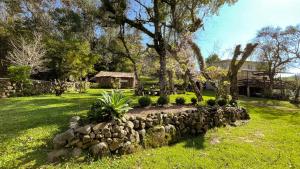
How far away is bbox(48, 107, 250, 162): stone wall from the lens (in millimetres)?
6141

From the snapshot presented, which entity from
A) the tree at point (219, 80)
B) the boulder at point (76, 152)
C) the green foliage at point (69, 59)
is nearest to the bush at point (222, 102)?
the tree at point (219, 80)

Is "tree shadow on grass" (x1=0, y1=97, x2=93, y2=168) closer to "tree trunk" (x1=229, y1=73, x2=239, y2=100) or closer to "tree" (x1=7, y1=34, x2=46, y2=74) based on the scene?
"tree trunk" (x1=229, y1=73, x2=239, y2=100)

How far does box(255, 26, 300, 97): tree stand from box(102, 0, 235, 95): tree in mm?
15496

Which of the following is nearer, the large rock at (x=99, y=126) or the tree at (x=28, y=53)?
the large rock at (x=99, y=126)

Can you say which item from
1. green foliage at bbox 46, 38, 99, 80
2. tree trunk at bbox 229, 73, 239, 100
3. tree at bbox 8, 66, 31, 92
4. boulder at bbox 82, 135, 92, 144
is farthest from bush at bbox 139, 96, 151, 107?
green foliage at bbox 46, 38, 99, 80

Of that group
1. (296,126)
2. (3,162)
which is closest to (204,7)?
(296,126)

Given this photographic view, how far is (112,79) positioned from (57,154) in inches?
1236

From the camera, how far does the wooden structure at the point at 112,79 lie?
3616cm

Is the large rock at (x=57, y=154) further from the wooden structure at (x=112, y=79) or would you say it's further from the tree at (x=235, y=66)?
the wooden structure at (x=112, y=79)

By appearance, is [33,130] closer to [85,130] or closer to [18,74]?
[85,130]

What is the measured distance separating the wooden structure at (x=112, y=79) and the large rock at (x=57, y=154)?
27.8 metres

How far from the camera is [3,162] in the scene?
529 cm

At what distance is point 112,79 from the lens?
36844 mm

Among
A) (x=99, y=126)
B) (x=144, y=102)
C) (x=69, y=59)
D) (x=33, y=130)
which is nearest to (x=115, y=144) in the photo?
(x=99, y=126)
